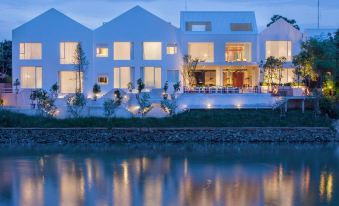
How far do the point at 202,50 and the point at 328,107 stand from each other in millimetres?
10606

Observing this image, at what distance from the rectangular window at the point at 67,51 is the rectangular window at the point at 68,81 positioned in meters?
0.79

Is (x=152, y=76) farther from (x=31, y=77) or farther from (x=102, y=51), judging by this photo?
(x=31, y=77)

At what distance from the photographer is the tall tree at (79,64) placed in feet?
140

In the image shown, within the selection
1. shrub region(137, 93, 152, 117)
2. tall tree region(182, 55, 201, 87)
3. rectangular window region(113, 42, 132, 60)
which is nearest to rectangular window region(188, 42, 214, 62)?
tall tree region(182, 55, 201, 87)

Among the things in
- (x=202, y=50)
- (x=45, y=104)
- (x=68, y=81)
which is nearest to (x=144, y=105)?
(x=45, y=104)

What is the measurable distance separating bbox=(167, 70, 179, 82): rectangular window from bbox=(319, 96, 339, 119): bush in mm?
9647

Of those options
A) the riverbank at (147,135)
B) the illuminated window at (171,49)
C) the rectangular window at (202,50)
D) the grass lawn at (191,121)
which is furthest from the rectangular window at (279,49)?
the riverbank at (147,135)

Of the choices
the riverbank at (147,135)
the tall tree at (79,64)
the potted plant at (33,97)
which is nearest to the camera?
the riverbank at (147,135)

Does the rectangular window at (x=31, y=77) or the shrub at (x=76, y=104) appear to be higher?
the rectangular window at (x=31, y=77)

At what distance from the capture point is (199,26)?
153 feet

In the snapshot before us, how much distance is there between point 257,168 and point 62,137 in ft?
42.2

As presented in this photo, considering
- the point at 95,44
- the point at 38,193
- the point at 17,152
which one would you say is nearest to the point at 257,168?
the point at 38,193

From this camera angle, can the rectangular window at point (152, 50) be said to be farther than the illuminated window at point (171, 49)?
No

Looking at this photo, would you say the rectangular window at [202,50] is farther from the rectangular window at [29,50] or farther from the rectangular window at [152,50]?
the rectangular window at [29,50]
